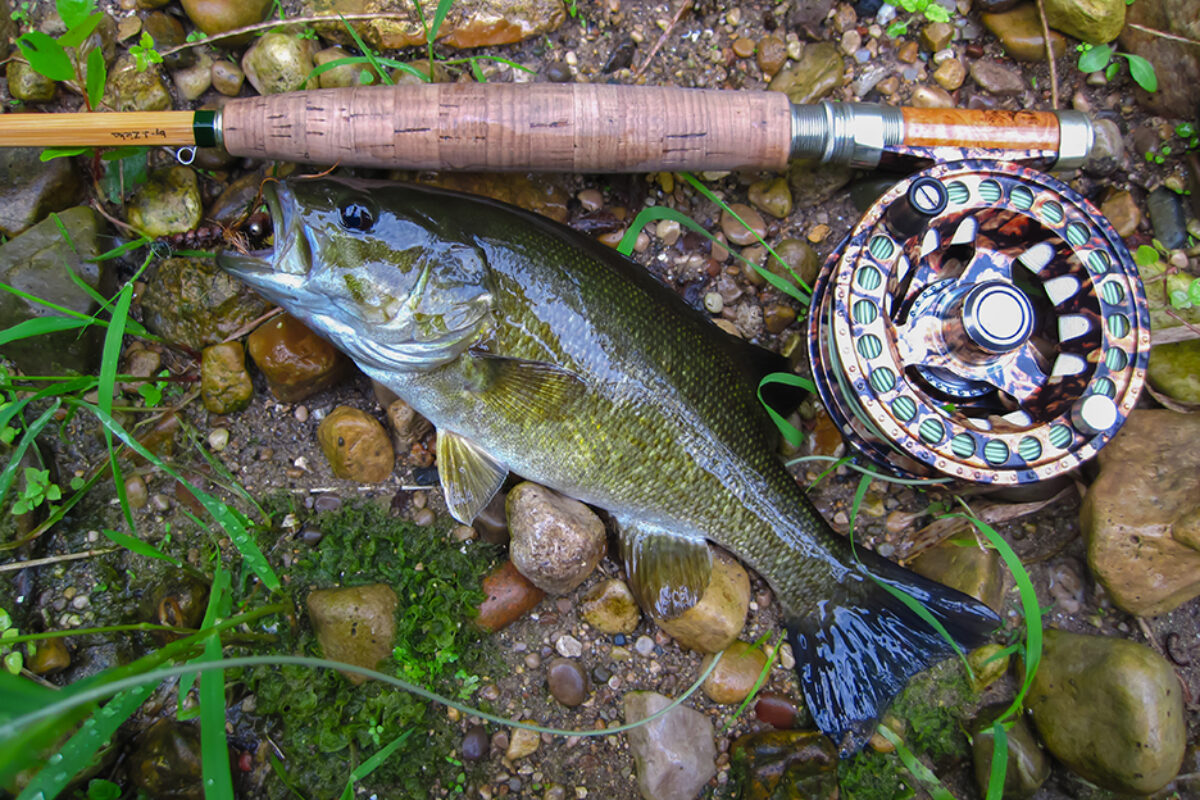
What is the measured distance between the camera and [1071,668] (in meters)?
2.71

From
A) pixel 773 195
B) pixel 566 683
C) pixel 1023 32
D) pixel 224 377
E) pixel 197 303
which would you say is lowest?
pixel 566 683

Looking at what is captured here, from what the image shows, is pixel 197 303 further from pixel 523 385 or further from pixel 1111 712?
pixel 1111 712

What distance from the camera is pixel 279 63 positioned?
2.74m

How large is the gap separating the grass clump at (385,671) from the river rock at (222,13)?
1.88 m

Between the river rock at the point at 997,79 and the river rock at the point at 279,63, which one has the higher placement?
the river rock at the point at 997,79

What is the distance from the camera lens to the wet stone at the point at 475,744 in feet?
8.71

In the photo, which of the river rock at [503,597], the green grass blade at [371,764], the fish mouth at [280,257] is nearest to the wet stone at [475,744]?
the green grass blade at [371,764]

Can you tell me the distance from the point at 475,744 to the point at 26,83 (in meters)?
2.95

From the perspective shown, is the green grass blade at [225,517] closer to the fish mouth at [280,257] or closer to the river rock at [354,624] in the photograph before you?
the river rock at [354,624]

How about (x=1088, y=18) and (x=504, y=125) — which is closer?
(x=504, y=125)

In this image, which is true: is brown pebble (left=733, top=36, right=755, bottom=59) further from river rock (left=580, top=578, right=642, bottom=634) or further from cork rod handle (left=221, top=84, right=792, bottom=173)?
river rock (left=580, top=578, right=642, bottom=634)

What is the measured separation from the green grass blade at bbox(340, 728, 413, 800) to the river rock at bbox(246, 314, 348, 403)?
→ 131cm

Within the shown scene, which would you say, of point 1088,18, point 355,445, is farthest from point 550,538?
point 1088,18

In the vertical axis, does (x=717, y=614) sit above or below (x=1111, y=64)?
below
